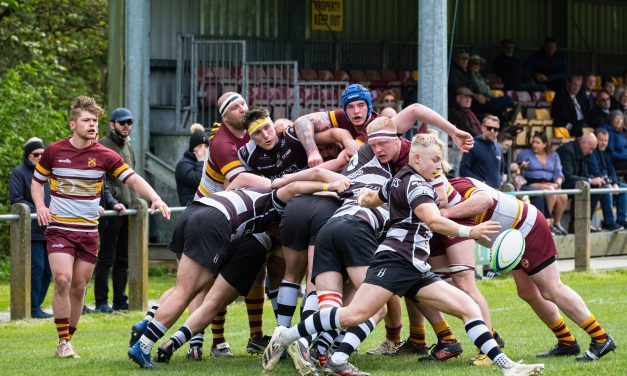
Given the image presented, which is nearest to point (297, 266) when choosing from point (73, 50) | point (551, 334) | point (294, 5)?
point (551, 334)

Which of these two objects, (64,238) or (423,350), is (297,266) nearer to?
(423,350)

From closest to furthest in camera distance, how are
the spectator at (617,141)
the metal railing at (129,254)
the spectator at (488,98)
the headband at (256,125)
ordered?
the headband at (256,125) < the metal railing at (129,254) < the spectator at (488,98) < the spectator at (617,141)

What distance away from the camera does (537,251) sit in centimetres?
978

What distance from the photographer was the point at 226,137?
417 inches

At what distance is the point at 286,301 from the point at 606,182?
1185 centimetres

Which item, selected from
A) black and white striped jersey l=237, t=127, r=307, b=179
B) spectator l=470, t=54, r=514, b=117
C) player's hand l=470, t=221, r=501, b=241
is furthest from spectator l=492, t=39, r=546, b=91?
player's hand l=470, t=221, r=501, b=241

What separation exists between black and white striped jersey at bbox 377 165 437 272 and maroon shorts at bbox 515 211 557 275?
3.37 ft

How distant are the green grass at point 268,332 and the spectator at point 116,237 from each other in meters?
0.40

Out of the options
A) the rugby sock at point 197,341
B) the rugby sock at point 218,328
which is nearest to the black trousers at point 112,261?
the rugby sock at point 218,328

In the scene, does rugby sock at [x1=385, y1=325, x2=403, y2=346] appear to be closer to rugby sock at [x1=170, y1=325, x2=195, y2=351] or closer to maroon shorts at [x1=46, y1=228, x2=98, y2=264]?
rugby sock at [x1=170, y1=325, x2=195, y2=351]

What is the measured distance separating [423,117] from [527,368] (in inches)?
98.1

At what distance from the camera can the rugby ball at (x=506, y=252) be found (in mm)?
9133

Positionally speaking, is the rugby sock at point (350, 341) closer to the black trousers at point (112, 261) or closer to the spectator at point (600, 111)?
the black trousers at point (112, 261)

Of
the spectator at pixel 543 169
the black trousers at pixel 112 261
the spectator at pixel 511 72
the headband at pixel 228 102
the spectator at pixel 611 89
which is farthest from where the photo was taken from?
the spectator at pixel 611 89
